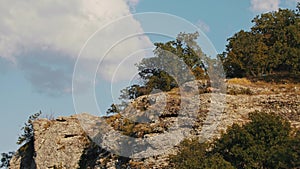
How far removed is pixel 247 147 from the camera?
156 ft

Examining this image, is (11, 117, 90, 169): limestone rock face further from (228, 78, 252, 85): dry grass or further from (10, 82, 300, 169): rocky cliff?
(228, 78, 252, 85): dry grass

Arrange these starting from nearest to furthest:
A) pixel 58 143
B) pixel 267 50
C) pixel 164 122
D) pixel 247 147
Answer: pixel 247 147 → pixel 164 122 → pixel 58 143 → pixel 267 50

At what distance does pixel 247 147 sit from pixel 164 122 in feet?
32.7

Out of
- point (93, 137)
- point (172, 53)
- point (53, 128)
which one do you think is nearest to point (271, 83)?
point (172, 53)

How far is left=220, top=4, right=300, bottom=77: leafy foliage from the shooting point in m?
66.8

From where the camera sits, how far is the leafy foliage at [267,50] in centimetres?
6681

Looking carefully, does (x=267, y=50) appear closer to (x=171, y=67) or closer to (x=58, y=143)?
(x=171, y=67)

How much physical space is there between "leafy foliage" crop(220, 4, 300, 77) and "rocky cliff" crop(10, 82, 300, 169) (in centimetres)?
559

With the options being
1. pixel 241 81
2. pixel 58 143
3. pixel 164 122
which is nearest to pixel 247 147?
pixel 164 122

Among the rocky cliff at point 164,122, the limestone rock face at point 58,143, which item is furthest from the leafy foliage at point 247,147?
the limestone rock face at point 58,143

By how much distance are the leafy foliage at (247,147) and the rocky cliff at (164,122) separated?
3161 millimetres

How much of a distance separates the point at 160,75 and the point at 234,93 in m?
12.1

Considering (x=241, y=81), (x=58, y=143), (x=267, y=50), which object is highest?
(x=267, y=50)

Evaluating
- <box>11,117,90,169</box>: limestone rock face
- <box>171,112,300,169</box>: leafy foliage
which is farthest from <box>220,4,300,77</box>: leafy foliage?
<box>11,117,90,169</box>: limestone rock face
